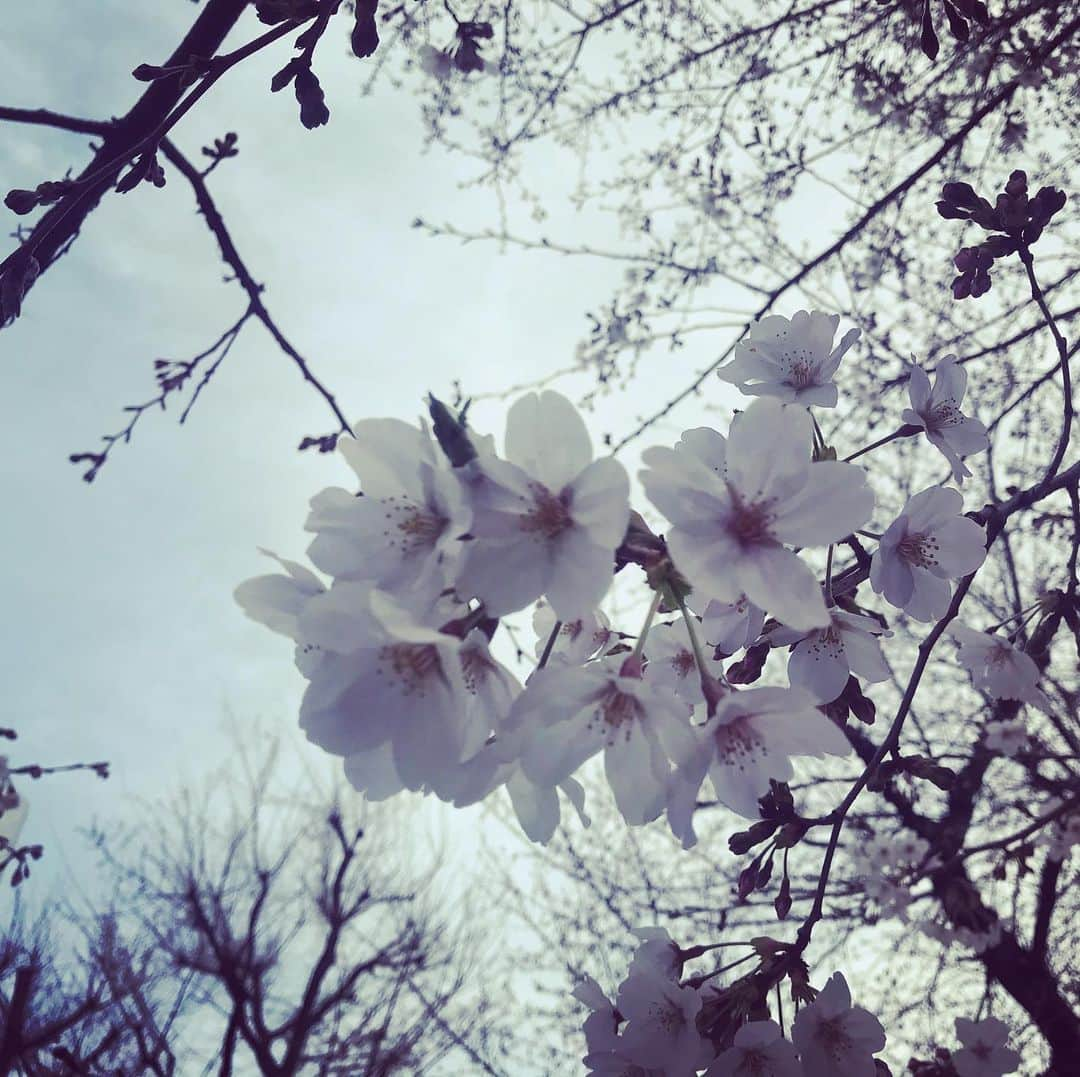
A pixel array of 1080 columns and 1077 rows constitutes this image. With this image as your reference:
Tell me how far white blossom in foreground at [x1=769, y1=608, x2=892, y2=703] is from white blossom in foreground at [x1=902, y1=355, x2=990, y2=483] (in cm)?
45

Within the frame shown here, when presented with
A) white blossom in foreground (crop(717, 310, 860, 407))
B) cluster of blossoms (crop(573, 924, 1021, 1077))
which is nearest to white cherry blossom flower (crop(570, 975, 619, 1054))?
cluster of blossoms (crop(573, 924, 1021, 1077))

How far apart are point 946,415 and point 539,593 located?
109 cm

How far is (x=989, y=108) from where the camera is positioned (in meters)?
2.73


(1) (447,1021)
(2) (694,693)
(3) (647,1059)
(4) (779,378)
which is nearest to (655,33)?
(4) (779,378)

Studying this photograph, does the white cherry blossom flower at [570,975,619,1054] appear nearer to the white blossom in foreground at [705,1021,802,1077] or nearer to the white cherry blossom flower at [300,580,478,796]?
the white blossom in foreground at [705,1021,802,1077]

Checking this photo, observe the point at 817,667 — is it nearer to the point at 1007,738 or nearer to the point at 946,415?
the point at 946,415

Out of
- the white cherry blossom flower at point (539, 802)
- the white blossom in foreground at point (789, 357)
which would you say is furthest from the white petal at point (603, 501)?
the white blossom in foreground at point (789, 357)

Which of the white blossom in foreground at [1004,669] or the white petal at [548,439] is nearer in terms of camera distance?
the white petal at [548,439]

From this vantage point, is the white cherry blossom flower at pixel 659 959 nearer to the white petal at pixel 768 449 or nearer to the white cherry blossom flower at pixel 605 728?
the white cherry blossom flower at pixel 605 728

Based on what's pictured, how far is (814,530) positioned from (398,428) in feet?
1.55

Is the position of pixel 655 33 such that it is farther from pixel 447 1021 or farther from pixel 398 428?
pixel 447 1021

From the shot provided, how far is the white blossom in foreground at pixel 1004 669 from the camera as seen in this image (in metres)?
1.80

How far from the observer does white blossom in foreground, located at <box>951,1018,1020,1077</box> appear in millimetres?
2238

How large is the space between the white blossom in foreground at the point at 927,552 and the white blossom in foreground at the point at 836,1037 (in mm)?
598
